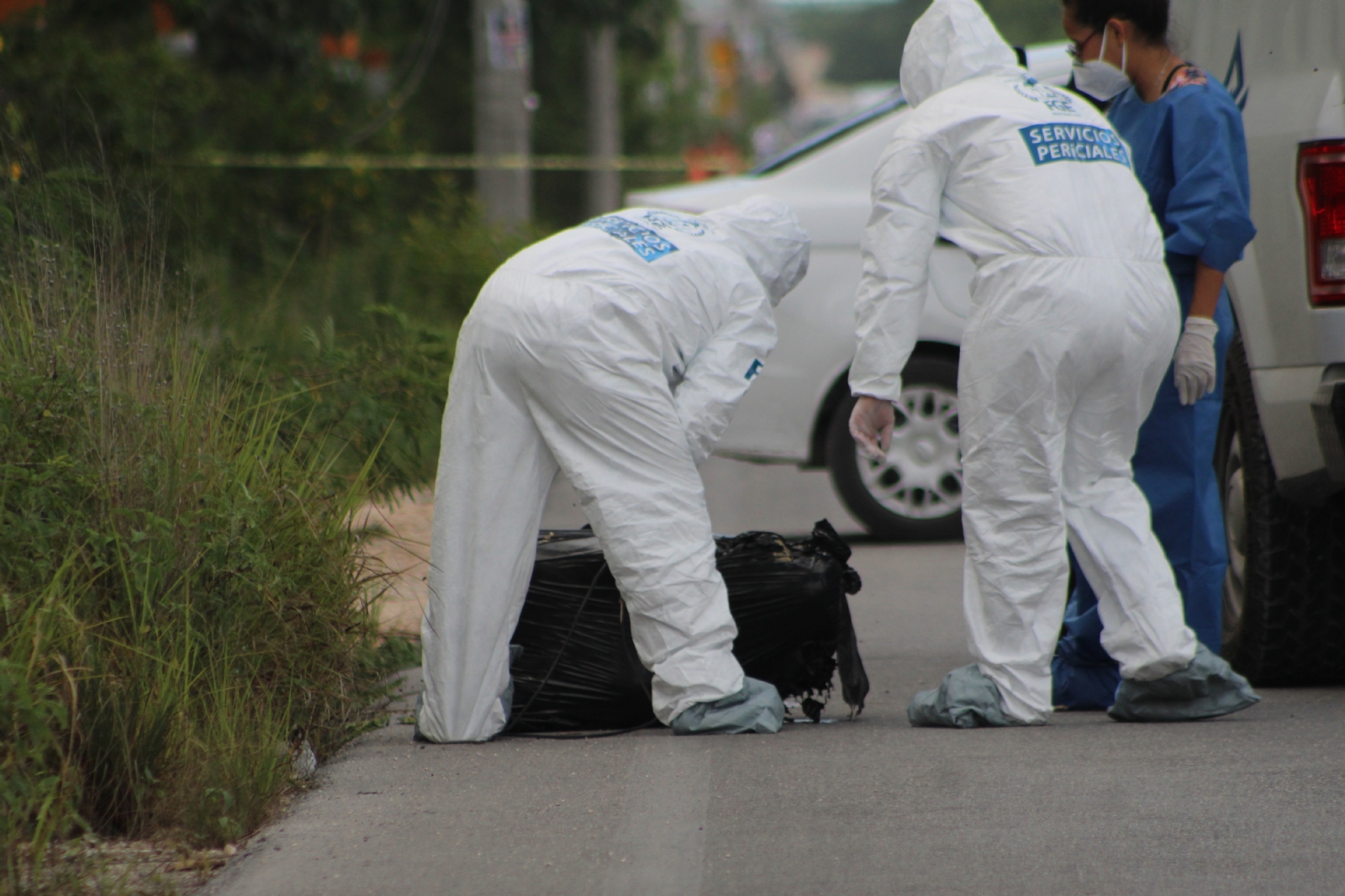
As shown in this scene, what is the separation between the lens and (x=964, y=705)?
429cm

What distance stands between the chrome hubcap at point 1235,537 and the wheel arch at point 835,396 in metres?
2.46

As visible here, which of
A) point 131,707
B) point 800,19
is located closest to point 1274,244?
point 131,707

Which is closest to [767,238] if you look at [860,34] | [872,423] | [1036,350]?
[872,423]

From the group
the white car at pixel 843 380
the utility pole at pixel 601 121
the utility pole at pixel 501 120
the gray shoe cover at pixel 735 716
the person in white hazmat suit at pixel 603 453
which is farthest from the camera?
the utility pole at pixel 601 121

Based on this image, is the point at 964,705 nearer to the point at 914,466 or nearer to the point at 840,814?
the point at 840,814

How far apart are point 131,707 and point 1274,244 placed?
289cm

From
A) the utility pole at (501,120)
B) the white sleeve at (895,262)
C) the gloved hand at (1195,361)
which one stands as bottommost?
the gloved hand at (1195,361)

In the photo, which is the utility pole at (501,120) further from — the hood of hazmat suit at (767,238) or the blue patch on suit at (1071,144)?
the blue patch on suit at (1071,144)

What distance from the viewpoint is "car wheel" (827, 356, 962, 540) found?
7453 millimetres

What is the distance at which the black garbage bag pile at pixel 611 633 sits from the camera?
14.4ft

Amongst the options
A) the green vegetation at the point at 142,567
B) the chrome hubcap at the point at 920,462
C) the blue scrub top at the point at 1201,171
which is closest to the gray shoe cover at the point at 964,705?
the blue scrub top at the point at 1201,171

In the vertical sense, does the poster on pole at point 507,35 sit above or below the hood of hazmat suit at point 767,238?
above

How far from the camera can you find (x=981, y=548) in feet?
14.0

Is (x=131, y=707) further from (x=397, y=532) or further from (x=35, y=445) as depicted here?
(x=397, y=532)
